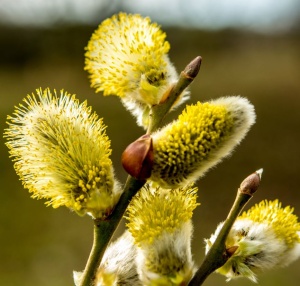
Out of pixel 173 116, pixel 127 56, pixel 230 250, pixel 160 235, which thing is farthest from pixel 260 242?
pixel 173 116

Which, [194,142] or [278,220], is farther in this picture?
[278,220]

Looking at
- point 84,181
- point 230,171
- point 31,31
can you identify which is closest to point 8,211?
point 230,171

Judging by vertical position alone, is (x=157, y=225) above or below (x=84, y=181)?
below

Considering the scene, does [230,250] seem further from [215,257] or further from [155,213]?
[155,213]

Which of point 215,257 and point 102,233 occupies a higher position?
point 102,233

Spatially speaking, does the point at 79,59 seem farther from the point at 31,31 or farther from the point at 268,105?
the point at 268,105

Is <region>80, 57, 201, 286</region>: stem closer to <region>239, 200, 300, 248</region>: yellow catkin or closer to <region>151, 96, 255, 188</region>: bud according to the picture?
<region>151, 96, 255, 188</region>: bud
